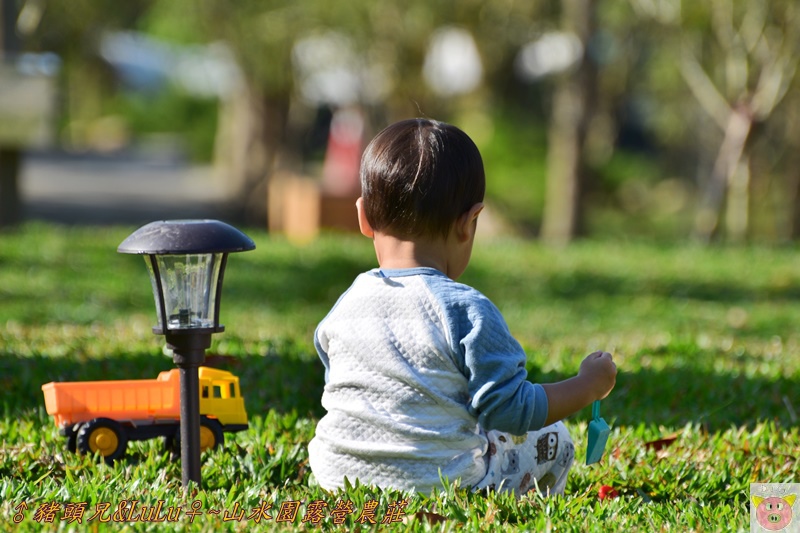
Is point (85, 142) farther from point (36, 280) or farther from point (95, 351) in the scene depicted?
point (95, 351)

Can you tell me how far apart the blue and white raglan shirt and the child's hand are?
0.16 metres

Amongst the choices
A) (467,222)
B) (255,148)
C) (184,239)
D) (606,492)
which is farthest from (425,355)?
(255,148)

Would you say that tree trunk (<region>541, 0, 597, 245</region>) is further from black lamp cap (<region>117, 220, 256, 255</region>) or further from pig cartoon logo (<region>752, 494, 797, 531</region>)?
black lamp cap (<region>117, 220, 256, 255</region>)

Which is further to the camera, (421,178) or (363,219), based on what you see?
(363,219)

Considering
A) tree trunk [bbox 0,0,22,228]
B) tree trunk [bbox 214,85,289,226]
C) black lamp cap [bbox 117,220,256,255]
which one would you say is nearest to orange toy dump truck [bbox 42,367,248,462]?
Result: black lamp cap [bbox 117,220,256,255]

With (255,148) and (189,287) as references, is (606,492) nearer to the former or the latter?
(189,287)

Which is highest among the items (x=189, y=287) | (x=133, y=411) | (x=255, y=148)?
(x=189, y=287)

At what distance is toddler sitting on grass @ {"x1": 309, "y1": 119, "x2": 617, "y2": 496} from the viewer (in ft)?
8.61

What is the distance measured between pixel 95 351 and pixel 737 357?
3216 millimetres

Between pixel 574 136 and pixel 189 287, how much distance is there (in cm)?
1022

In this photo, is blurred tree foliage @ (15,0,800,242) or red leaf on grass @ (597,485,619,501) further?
blurred tree foliage @ (15,0,800,242)

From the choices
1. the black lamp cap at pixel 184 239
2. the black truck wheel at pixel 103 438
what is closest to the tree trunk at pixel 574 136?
the black truck wheel at pixel 103 438

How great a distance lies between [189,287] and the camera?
2805 millimetres

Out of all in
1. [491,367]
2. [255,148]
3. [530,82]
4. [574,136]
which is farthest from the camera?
[530,82]
